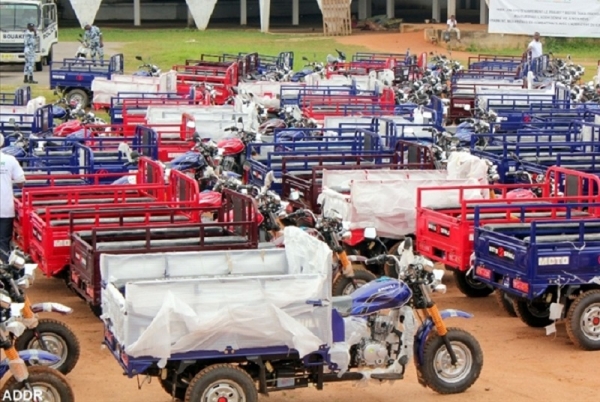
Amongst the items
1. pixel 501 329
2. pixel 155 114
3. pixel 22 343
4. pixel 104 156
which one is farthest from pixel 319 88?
pixel 22 343

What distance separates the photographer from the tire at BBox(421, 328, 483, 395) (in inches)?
405

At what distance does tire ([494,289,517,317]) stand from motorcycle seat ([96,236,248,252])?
271 centimetres

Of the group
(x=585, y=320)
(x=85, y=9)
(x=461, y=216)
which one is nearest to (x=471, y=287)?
(x=461, y=216)

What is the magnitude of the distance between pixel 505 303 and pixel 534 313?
2.23ft

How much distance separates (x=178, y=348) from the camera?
30.4 feet

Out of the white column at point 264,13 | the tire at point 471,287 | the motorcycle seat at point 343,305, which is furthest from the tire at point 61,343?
the white column at point 264,13

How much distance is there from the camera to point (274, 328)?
9.45 m

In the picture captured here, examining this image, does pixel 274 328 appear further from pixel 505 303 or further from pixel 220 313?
pixel 505 303

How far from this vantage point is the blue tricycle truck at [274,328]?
365 inches

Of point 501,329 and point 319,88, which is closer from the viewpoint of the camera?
point 501,329

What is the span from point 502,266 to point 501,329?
948 mm

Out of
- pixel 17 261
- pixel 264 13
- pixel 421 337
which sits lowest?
pixel 421 337

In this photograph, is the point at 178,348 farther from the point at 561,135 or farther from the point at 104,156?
the point at 561,135

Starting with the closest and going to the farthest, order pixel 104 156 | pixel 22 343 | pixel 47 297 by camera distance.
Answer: pixel 22 343 < pixel 47 297 < pixel 104 156
